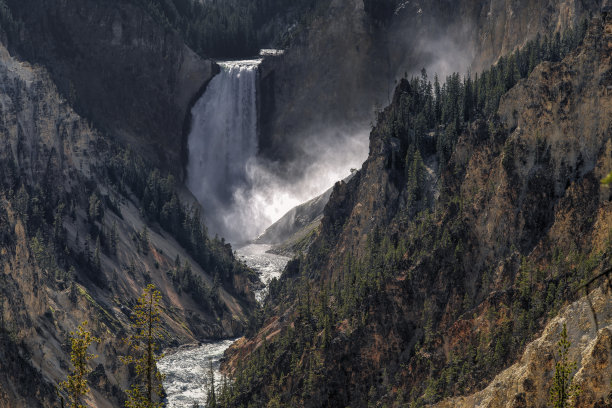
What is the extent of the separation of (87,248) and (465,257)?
74.7 meters

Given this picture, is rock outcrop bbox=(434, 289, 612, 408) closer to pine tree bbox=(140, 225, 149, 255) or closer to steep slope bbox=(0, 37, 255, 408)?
steep slope bbox=(0, 37, 255, 408)

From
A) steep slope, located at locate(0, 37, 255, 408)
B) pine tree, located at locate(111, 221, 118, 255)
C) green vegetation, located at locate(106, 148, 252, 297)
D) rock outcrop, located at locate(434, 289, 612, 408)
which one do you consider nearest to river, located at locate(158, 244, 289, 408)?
steep slope, located at locate(0, 37, 255, 408)

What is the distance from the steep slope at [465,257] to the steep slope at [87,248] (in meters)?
22.3

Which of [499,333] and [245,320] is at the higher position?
[499,333]

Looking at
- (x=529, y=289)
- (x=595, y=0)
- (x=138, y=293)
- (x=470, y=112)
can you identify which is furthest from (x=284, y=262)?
(x=529, y=289)

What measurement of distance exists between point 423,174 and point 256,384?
32.5 m

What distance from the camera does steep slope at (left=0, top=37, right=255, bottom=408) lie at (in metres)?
108

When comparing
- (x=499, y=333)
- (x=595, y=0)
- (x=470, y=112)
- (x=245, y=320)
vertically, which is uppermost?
(x=595, y=0)

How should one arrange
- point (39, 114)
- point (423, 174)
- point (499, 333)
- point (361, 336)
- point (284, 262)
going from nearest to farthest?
point (499, 333) < point (361, 336) < point (423, 174) < point (39, 114) < point (284, 262)

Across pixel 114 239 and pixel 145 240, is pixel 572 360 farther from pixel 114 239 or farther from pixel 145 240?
pixel 145 240

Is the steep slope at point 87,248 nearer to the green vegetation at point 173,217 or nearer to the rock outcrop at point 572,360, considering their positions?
the green vegetation at point 173,217

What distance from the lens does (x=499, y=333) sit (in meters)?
79.1

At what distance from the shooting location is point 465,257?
9400 cm

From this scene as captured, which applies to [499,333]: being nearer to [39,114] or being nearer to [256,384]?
[256,384]
